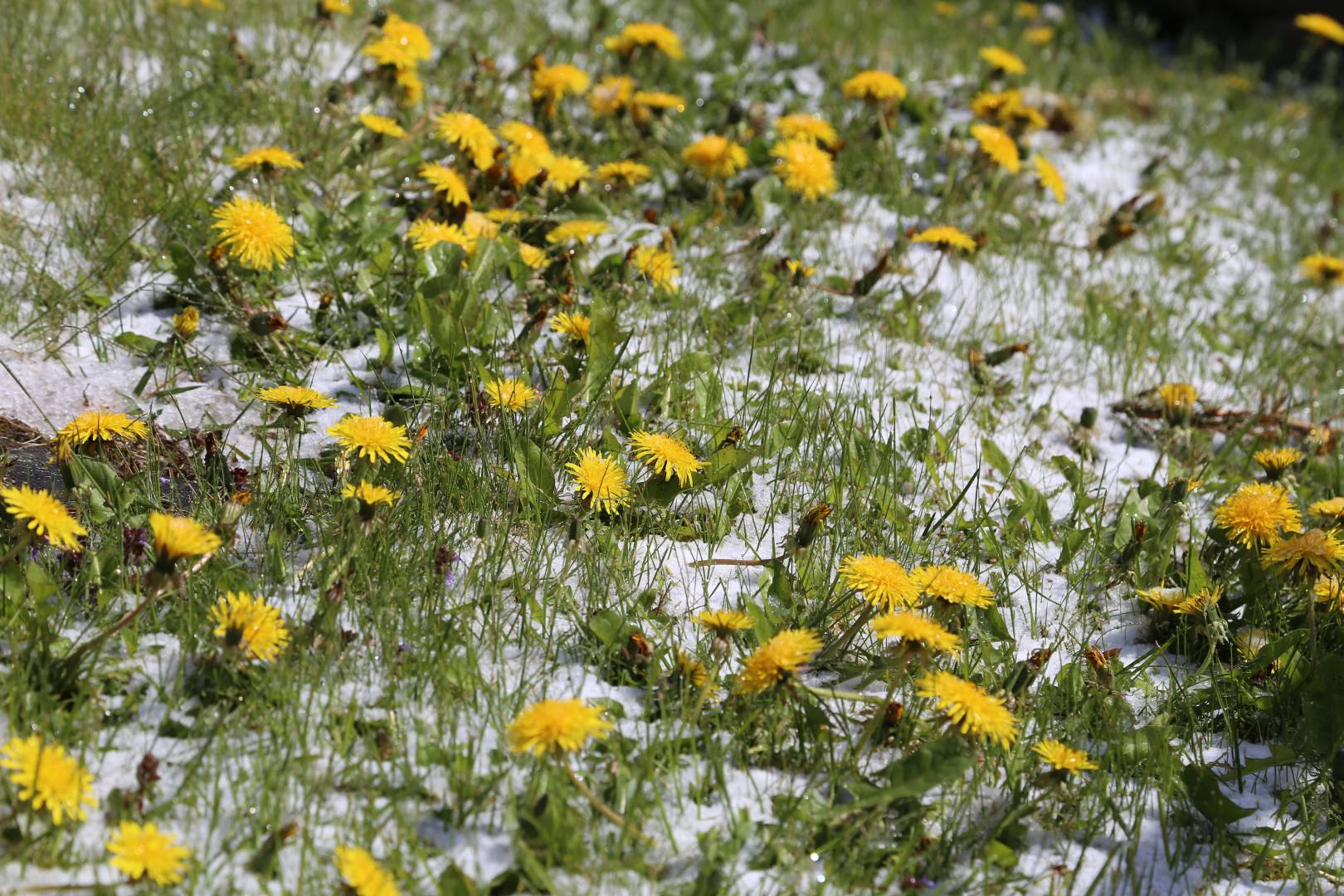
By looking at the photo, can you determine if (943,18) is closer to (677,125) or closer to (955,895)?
(677,125)

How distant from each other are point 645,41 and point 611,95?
0.21 m

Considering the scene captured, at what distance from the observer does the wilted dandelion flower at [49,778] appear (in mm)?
1549

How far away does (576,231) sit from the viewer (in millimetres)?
3092

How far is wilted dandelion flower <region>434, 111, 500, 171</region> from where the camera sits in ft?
10.5

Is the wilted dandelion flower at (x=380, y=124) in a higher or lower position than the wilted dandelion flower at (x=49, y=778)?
higher

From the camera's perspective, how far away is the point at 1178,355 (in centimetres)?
352

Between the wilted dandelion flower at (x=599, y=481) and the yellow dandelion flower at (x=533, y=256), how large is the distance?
0.92 m

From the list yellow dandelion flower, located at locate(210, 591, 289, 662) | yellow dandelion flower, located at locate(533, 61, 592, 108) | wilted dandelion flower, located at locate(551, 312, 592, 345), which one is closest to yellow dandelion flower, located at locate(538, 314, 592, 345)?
wilted dandelion flower, located at locate(551, 312, 592, 345)

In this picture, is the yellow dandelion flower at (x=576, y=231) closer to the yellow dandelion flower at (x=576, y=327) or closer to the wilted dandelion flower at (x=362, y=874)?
the yellow dandelion flower at (x=576, y=327)

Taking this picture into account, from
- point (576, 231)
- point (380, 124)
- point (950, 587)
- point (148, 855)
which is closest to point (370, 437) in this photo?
point (148, 855)

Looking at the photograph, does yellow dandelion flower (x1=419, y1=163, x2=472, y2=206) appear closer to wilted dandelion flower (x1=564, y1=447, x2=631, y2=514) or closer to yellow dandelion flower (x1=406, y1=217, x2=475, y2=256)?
yellow dandelion flower (x1=406, y1=217, x2=475, y2=256)

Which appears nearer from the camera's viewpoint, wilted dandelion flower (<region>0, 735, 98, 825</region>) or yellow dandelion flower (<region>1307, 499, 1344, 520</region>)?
wilted dandelion flower (<region>0, 735, 98, 825</region>)

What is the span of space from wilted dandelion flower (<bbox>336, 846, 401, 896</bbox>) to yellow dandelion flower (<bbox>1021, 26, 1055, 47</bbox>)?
5107mm

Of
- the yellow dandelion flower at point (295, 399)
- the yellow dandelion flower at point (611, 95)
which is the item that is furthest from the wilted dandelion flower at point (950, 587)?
the yellow dandelion flower at point (611, 95)
